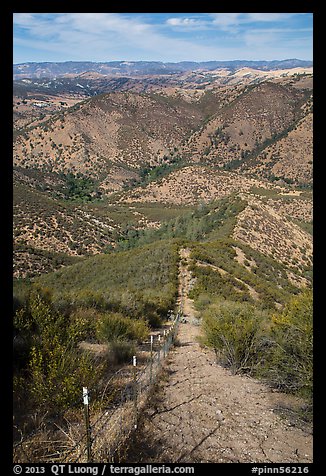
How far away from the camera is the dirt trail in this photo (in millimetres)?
5320

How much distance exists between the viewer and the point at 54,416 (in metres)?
5.58

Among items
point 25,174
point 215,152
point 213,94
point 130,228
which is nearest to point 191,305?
point 130,228

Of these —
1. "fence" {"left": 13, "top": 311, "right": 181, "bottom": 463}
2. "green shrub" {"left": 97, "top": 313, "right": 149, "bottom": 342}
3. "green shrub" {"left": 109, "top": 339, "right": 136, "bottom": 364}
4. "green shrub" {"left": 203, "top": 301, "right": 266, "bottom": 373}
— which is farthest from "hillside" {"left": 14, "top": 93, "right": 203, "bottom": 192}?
"fence" {"left": 13, "top": 311, "right": 181, "bottom": 463}

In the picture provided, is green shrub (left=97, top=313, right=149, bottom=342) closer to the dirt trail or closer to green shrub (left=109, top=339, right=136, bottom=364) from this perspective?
green shrub (left=109, top=339, right=136, bottom=364)

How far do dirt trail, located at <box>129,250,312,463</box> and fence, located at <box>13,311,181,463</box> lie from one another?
0.91 feet

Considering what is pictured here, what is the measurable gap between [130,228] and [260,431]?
58841 mm

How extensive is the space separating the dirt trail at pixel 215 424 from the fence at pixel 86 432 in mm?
279

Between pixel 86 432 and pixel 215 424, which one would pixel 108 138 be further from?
pixel 86 432

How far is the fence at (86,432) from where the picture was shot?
4.48 meters

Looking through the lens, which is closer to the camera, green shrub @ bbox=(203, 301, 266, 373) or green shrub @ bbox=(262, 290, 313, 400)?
green shrub @ bbox=(262, 290, 313, 400)

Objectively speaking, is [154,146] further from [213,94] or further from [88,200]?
[213,94]

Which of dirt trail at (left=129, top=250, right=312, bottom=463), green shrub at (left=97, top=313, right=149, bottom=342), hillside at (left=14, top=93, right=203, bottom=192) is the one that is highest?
hillside at (left=14, top=93, right=203, bottom=192)

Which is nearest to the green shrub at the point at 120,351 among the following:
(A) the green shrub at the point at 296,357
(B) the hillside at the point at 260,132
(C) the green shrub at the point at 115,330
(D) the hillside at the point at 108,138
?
(C) the green shrub at the point at 115,330

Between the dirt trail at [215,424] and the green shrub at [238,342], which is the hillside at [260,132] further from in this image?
the dirt trail at [215,424]
